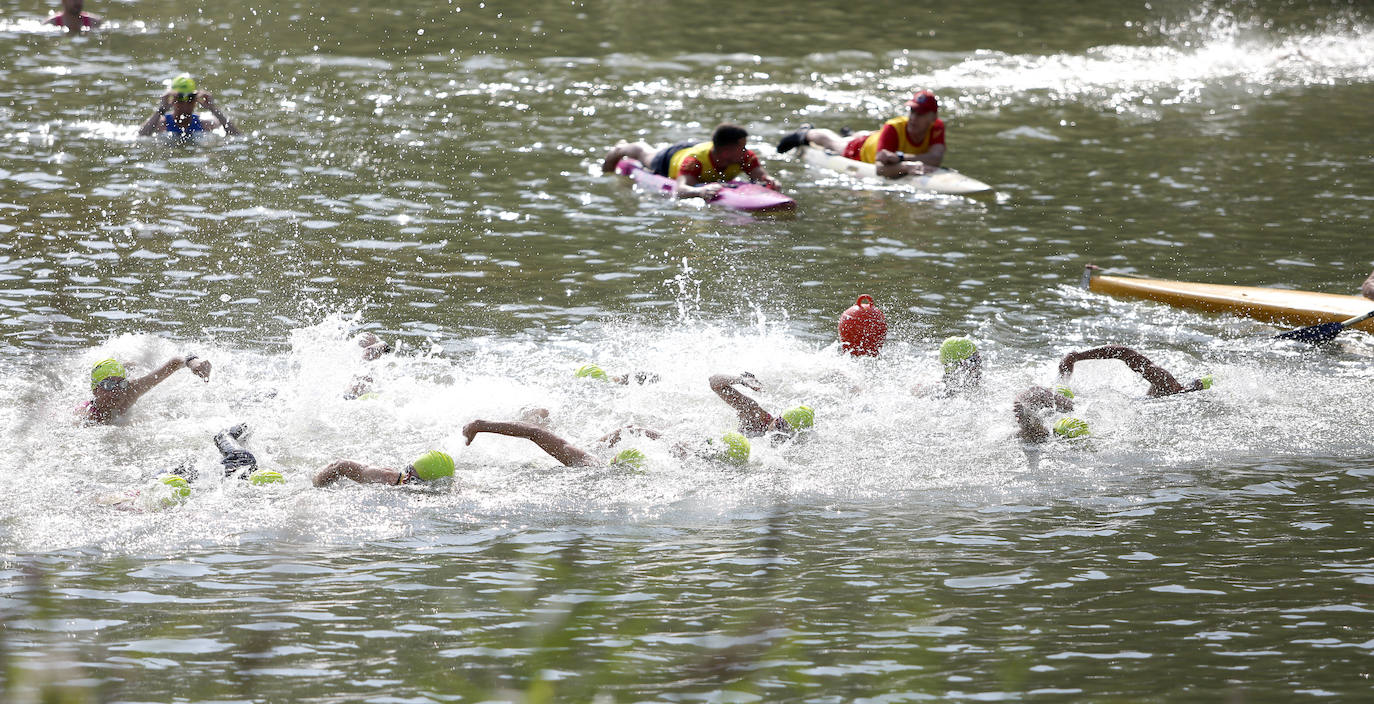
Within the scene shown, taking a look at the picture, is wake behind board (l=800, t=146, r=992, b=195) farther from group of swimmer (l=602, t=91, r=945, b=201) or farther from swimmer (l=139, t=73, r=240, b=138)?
swimmer (l=139, t=73, r=240, b=138)

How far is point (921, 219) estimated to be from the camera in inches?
600

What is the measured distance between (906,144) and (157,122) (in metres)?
9.03

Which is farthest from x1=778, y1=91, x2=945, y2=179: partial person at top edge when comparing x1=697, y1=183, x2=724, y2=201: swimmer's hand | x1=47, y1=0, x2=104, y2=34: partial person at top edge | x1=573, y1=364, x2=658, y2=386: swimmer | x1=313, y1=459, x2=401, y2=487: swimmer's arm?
x1=47, y1=0, x2=104, y2=34: partial person at top edge

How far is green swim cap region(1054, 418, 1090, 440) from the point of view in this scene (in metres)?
8.95

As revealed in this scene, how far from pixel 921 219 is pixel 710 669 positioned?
33.3 feet

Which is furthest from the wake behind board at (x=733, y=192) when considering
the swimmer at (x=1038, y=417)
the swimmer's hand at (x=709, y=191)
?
the swimmer at (x=1038, y=417)

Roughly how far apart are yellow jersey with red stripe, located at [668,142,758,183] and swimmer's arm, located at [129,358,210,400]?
779cm

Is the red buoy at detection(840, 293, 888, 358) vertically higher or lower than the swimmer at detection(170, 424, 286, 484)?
higher

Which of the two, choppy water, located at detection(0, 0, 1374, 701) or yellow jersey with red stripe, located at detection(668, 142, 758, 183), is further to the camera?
yellow jersey with red stripe, located at detection(668, 142, 758, 183)

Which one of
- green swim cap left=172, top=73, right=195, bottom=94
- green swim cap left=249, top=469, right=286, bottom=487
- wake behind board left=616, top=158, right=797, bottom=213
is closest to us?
green swim cap left=249, top=469, right=286, bottom=487

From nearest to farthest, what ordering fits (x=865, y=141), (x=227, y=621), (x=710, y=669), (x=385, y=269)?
(x=710, y=669) < (x=227, y=621) < (x=385, y=269) < (x=865, y=141)

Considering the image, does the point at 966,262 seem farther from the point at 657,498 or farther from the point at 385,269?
the point at 657,498

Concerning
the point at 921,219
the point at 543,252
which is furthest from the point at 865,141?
the point at 543,252

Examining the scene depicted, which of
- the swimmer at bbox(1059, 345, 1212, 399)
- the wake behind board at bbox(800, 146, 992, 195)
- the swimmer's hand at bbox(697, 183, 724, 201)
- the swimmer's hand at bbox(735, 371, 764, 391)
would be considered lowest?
the swimmer's hand at bbox(735, 371, 764, 391)
